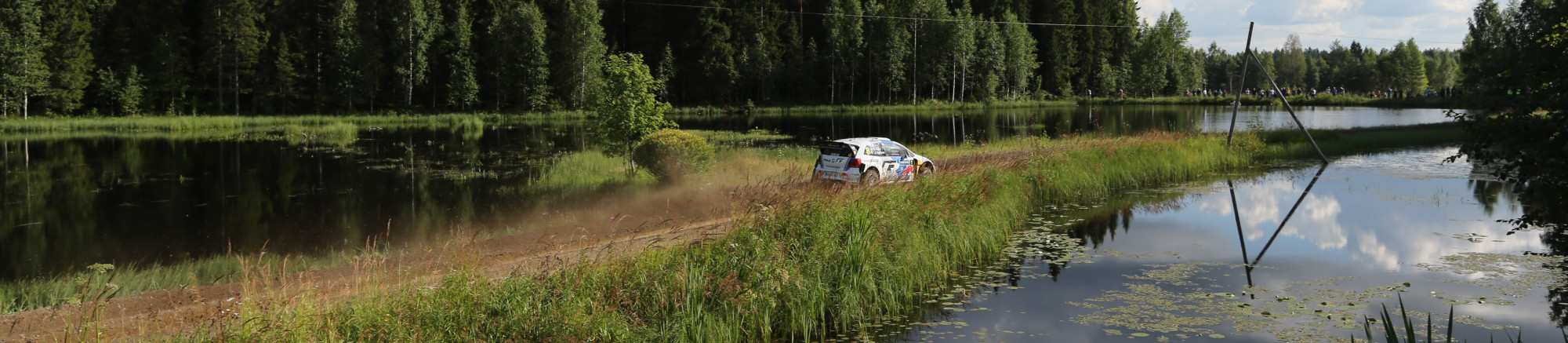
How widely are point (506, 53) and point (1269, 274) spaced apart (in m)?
72.1

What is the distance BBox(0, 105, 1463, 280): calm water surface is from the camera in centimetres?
1773

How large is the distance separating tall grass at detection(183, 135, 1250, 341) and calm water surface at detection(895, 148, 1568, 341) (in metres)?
1.05

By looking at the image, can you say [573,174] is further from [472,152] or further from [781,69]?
[781,69]

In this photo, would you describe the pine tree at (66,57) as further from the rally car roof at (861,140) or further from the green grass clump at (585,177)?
the rally car roof at (861,140)

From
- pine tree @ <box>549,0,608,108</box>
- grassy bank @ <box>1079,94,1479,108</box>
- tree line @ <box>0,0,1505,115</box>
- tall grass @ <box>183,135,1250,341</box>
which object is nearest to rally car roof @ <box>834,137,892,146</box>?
tall grass @ <box>183,135,1250,341</box>

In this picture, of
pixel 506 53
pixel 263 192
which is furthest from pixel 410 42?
pixel 263 192

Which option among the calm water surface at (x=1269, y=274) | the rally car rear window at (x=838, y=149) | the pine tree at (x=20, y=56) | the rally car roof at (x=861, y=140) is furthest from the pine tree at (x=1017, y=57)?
the pine tree at (x=20, y=56)

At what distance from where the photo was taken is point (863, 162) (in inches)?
866

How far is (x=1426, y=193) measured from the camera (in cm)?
2506

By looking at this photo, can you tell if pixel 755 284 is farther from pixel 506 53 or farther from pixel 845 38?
pixel 845 38

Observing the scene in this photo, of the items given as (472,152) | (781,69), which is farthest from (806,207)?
(781,69)

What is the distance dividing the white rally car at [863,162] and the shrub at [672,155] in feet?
13.5

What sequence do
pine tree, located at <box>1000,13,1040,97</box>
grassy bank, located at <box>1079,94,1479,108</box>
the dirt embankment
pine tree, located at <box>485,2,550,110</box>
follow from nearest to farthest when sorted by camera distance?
the dirt embankment < pine tree, located at <box>485,2,550,110</box> < grassy bank, located at <box>1079,94,1479,108</box> < pine tree, located at <box>1000,13,1040,97</box>

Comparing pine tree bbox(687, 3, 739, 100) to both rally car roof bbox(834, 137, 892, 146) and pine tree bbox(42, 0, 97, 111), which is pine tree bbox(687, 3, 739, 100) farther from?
rally car roof bbox(834, 137, 892, 146)
